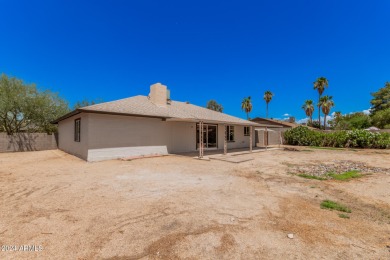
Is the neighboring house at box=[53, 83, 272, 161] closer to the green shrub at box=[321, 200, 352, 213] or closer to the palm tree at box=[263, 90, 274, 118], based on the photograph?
the green shrub at box=[321, 200, 352, 213]

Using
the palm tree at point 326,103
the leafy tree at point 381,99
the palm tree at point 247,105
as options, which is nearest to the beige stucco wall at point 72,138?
the palm tree at point 247,105

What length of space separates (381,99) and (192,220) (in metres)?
47.9

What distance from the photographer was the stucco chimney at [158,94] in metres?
14.2

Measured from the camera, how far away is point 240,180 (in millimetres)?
6121

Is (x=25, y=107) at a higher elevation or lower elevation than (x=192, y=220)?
higher

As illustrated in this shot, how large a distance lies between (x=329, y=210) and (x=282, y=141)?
71.7ft

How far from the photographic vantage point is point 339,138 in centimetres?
1886

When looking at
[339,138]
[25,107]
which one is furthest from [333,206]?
[25,107]

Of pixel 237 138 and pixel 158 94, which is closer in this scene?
pixel 158 94

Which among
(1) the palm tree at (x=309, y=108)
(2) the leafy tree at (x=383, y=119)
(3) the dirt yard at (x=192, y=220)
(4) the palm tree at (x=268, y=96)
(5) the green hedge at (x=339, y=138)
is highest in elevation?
(4) the palm tree at (x=268, y=96)

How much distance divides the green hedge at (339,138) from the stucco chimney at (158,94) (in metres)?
16.3

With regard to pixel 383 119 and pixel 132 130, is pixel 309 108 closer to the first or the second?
pixel 383 119

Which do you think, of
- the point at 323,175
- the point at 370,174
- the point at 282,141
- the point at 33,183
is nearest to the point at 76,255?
the point at 33,183

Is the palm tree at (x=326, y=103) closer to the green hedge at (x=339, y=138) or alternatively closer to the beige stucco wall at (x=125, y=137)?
the green hedge at (x=339, y=138)
